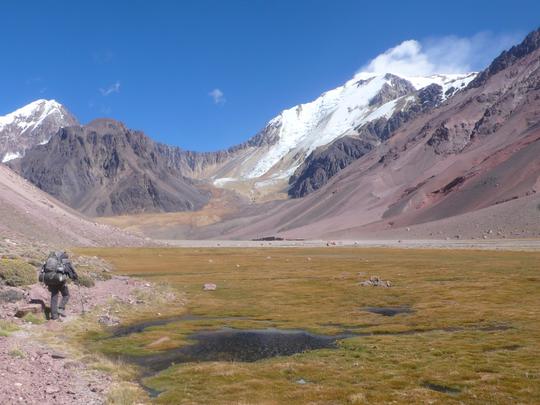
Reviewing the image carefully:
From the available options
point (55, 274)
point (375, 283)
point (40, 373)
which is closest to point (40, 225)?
point (375, 283)

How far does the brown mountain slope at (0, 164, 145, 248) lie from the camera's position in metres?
98.2

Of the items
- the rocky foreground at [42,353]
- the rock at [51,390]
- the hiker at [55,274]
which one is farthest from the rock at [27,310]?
A: the rock at [51,390]

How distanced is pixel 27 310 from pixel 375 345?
1878 centimetres

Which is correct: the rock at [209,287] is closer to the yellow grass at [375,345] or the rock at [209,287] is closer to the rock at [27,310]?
the yellow grass at [375,345]

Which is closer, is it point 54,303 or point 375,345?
point 375,345

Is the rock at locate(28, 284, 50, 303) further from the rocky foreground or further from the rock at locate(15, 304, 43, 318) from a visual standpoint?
the rock at locate(15, 304, 43, 318)

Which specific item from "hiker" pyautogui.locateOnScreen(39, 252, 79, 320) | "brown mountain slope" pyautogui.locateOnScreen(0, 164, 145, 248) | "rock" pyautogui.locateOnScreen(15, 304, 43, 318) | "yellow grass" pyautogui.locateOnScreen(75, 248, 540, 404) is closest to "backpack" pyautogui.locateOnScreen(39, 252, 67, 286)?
"hiker" pyautogui.locateOnScreen(39, 252, 79, 320)

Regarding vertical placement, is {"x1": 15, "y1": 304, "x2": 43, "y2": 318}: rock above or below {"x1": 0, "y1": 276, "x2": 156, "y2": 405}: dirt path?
above

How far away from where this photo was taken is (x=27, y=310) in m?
29.2

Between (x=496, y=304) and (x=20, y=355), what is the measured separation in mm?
31576

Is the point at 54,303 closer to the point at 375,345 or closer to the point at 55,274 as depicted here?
the point at 55,274

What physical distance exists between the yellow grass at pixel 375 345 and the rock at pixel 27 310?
5.38 m

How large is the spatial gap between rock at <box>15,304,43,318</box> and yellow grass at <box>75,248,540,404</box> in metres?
5.38

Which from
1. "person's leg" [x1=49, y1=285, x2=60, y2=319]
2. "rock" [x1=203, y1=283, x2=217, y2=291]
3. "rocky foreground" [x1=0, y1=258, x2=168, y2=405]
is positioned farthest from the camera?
"rock" [x1=203, y1=283, x2=217, y2=291]
